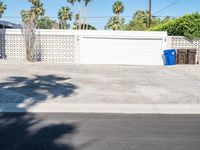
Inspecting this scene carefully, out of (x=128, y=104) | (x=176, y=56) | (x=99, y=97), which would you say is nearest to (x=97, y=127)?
(x=128, y=104)

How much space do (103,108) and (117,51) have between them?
54.3 feet

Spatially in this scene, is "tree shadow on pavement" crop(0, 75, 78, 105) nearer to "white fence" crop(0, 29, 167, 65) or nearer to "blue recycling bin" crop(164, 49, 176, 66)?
"white fence" crop(0, 29, 167, 65)

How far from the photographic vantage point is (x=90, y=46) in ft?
86.5

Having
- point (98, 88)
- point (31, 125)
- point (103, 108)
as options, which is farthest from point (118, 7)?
point (31, 125)

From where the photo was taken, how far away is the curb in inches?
381

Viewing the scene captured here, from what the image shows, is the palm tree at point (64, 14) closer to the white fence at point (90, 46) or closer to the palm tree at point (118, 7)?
the palm tree at point (118, 7)

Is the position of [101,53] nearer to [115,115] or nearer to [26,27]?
[26,27]

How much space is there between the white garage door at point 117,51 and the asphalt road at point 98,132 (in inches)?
675

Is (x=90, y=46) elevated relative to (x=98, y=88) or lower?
elevated

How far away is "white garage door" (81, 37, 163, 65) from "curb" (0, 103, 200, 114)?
622 inches

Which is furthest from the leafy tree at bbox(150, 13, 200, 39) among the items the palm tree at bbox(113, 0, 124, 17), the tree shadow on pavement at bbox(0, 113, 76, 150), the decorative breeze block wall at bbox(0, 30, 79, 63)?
the palm tree at bbox(113, 0, 124, 17)

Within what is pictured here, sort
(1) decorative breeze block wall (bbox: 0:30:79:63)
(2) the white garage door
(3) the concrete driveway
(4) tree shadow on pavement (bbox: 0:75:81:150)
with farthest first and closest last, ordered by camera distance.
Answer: (2) the white garage door → (1) decorative breeze block wall (bbox: 0:30:79:63) → (3) the concrete driveway → (4) tree shadow on pavement (bbox: 0:75:81:150)

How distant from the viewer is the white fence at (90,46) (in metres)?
25.9

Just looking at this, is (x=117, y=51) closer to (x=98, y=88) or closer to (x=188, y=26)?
(x=188, y=26)
